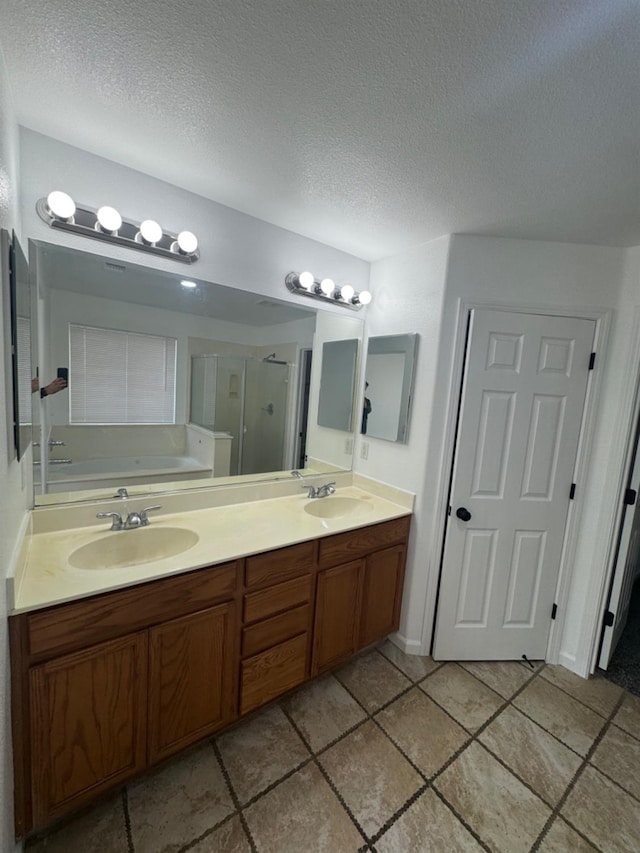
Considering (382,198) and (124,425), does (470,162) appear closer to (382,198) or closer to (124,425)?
(382,198)

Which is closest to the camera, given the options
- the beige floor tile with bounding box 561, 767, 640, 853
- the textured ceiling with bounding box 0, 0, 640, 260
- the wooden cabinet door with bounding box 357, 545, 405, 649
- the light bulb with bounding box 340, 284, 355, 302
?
the textured ceiling with bounding box 0, 0, 640, 260

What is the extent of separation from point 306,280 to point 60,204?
3.73 ft

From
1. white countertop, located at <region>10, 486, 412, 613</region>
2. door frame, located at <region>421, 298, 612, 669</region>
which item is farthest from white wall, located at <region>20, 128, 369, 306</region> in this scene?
white countertop, located at <region>10, 486, 412, 613</region>

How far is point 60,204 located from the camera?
1.32 m

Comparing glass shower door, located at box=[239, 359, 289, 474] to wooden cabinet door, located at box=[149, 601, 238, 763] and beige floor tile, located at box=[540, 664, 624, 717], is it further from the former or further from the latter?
beige floor tile, located at box=[540, 664, 624, 717]

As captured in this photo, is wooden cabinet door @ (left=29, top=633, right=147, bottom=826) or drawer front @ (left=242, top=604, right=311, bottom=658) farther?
drawer front @ (left=242, top=604, right=311, bottom=658)

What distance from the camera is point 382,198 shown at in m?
1.58

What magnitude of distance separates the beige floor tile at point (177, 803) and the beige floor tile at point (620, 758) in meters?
1.55

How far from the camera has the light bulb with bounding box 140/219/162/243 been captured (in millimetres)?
1503

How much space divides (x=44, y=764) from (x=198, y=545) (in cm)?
75

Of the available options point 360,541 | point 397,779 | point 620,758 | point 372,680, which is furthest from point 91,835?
point 620,758

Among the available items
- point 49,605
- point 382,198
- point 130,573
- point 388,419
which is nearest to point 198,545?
point 130,573

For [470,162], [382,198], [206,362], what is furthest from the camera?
[206,362]

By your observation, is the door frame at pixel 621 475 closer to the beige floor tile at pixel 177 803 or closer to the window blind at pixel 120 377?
the beige floor tile at pixel 177 803
